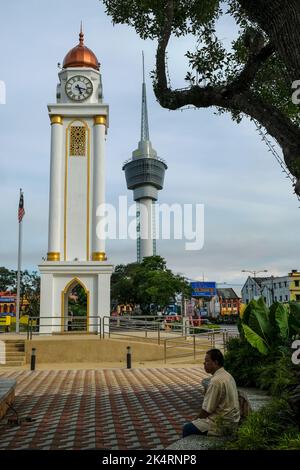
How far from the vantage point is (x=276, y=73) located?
8.25 meters

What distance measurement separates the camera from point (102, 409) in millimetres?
9289

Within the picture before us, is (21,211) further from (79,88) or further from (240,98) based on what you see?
(240,98)

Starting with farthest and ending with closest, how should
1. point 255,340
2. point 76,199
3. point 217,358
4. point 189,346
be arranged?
point 76,199 < point 189,346 < point 255,340 < point 217,358

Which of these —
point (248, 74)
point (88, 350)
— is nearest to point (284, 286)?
point (88, 350)

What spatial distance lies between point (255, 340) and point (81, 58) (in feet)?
72.9

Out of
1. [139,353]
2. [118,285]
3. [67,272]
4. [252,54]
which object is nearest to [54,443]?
[252,54]

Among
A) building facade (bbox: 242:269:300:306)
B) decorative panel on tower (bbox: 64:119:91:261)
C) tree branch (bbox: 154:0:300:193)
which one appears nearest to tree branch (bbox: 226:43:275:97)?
tree branch (bbox: 154:0:300:193)

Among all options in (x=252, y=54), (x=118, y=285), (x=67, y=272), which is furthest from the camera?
(x=118, y=285)

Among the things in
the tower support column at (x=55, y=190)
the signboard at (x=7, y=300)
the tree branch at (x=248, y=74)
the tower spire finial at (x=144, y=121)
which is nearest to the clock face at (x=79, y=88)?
the tower support column at (x=55, y=190)

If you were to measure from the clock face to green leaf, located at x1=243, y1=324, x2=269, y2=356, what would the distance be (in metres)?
20.1

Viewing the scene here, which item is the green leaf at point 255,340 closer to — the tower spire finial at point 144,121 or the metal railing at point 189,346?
the metal railing at point 189,346
